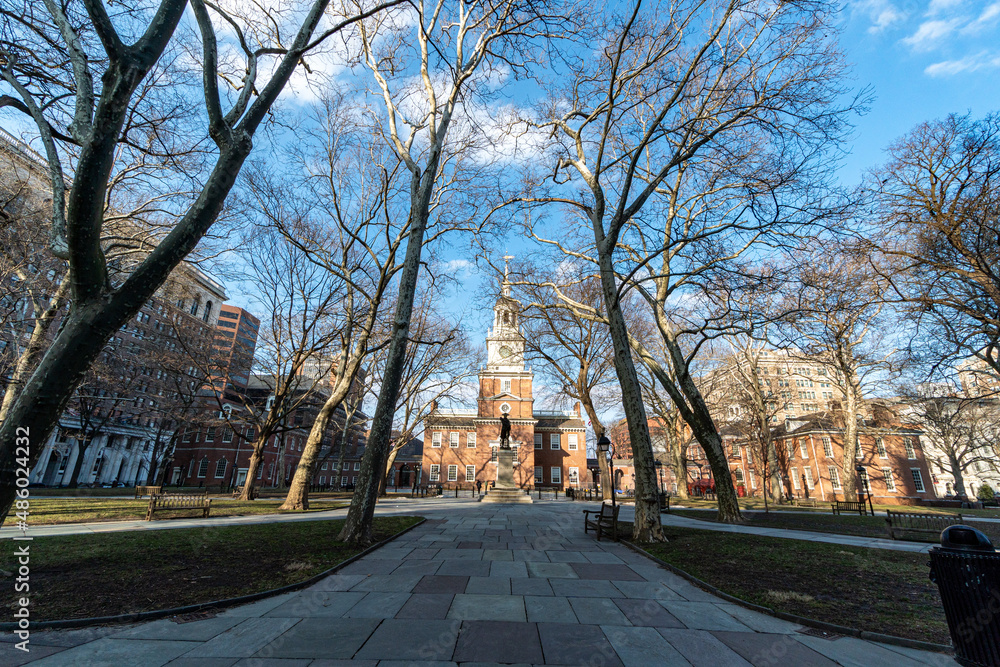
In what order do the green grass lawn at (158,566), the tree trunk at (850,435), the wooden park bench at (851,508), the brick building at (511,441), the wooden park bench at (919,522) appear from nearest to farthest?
the green grass lawn at (158,566) < the wooden park bench at (919,522) < the wooden park bench at (851,508) < the tree trunk at (850,435) < the brick building at (511,441)

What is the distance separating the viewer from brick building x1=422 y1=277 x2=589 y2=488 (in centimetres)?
4559

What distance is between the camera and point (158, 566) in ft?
19.1

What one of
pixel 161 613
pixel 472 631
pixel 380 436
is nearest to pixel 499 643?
pixel 472 631

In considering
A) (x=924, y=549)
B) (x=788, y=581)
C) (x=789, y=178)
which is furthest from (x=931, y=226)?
(x=788, y=581)

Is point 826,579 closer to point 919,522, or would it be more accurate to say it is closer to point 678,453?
point 919,522

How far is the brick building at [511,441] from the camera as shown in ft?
150

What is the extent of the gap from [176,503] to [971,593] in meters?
17.3

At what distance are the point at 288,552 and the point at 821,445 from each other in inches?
1907

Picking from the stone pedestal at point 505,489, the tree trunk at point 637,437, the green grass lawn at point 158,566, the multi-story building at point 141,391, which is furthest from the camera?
the stone pedestal at point 505,489

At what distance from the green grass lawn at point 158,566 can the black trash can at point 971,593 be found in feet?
22.6

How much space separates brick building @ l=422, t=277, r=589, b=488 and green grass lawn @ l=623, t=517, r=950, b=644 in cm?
3673

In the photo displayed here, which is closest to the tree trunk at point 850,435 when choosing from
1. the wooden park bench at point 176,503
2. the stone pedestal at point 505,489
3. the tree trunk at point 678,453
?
the tree trunk at point 678,453

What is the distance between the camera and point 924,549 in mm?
8836
